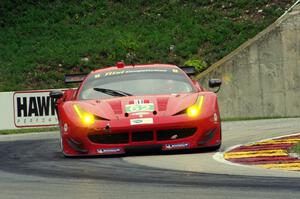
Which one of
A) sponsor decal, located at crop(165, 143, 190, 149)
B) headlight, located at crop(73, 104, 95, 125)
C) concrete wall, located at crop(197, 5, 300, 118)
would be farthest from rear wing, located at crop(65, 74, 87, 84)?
concrete wall, located at crop(197, 5, 300, 118)

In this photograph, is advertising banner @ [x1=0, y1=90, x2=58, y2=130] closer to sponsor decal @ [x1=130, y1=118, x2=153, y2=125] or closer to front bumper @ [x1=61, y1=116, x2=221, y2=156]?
front bumper @ [x1=61, y1=116, x2=221, y2=156]

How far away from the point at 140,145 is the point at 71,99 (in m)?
1.73

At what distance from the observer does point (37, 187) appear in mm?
7598

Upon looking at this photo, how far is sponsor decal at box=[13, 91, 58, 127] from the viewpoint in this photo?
73.3 feet

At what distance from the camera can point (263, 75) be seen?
25.1m

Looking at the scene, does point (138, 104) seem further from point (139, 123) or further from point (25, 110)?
point (25, 110)

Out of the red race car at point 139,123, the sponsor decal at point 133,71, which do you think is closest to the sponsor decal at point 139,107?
the red race car at point 139,123

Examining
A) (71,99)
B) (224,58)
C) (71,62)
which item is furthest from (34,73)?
(71,99)

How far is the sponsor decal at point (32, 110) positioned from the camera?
880 inches

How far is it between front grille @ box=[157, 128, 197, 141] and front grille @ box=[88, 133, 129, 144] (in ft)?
1.37

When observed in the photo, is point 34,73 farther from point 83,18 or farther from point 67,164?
point 67,164

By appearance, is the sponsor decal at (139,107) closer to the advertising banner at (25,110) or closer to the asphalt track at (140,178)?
the asphalt track at (140,178)

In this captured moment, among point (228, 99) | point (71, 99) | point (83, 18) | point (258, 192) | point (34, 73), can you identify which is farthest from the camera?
point (83, 18)

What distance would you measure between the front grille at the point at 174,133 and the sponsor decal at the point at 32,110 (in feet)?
40.6
